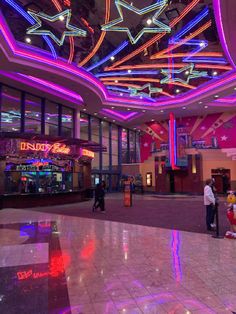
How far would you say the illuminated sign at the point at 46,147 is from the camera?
14.7 meters

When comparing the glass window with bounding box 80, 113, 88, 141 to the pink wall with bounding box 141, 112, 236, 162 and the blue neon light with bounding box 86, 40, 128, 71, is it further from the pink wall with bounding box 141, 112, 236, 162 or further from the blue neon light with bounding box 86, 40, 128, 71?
the blue neon light with bounding box 86, 40, 128, 71

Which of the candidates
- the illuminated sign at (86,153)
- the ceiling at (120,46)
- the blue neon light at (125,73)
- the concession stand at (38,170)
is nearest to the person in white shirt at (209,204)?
the ceiling at (120,46)

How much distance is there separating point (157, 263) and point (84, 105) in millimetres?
16789

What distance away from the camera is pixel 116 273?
4.34 meters

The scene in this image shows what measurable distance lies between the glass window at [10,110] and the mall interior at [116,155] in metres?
0.06

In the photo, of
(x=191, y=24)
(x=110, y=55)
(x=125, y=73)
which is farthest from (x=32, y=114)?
(x=191, y=24)

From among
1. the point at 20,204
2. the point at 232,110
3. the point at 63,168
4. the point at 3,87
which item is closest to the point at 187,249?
the point at 20,204

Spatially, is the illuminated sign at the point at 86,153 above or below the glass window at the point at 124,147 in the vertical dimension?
below

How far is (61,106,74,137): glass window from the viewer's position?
805 inches

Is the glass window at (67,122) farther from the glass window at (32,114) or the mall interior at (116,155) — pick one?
the glass window at (32,114)

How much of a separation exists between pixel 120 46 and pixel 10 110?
7.48 metres

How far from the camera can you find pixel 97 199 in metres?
12.3

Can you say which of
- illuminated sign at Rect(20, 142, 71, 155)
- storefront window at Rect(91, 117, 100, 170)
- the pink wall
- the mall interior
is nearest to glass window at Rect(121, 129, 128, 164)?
the mall interior

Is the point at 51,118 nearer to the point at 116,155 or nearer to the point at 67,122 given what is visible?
the point at 67,122
